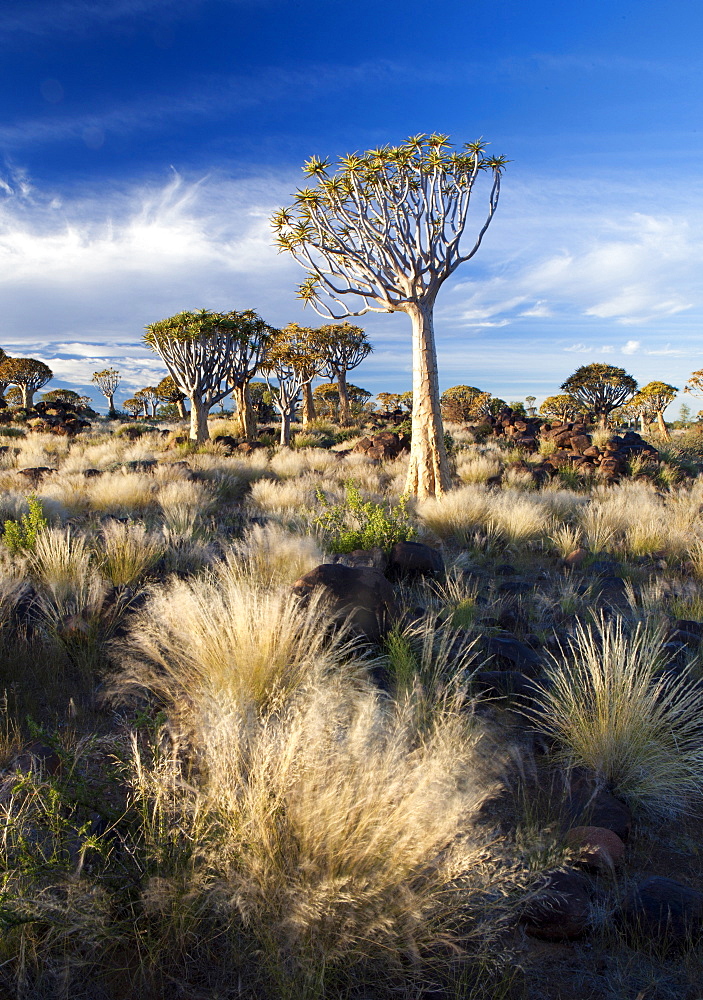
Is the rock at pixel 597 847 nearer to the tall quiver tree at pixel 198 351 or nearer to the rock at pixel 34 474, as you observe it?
the rock at pixel 34 474

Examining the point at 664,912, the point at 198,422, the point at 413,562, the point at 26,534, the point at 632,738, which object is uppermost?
the point at 198,422

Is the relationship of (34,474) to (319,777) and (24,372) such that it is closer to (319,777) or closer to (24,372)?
(319,777)

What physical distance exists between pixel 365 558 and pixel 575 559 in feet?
9.35

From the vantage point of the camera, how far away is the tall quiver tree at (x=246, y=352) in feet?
72.3

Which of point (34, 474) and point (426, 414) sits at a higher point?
point (426, 414)

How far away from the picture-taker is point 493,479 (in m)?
13.0

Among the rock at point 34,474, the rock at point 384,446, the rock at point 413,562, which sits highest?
the rock at point 384,446

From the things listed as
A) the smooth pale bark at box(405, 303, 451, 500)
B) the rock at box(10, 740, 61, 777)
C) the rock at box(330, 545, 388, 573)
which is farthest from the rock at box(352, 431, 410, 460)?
the rock at box(10, 740, 61, 777)

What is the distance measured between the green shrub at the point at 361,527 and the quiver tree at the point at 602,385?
25.4m

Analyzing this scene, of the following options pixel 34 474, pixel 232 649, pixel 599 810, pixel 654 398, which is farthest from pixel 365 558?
pixel 654 398

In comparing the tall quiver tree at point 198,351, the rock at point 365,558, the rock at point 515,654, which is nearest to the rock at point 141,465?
the tall quiver tree at point 198,351

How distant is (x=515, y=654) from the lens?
4.10 meters

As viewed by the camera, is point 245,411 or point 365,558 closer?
point 365,558

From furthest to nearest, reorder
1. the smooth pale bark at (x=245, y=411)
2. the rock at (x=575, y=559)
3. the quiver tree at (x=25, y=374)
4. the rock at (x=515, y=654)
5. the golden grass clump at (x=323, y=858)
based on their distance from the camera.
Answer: the quiver tree at (x=25, y=374)
the smooth pale bark at (x=245, y=411)
the rock at (x=575, y=559)
the rock at (x=515, y=654)
the golden grass clump at (x=323, y=858)
